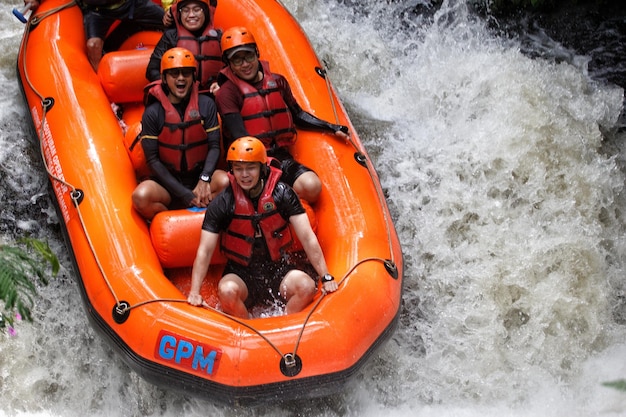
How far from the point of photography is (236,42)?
159 inches

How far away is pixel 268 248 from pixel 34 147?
2055mm

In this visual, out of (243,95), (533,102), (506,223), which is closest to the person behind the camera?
(243,95)

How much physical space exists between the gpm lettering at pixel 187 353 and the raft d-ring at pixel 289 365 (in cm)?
29

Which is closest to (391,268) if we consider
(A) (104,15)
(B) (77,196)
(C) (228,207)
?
(C) (228,207)

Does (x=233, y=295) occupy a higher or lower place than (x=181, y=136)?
lower

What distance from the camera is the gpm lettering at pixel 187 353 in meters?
3.54

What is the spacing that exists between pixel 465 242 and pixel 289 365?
1.71 metres

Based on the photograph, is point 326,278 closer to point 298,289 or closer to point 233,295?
point 298,289

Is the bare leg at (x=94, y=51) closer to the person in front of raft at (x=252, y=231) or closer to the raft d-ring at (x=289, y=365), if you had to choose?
the person in front of raft at (x=252, y=231)

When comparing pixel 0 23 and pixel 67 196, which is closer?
pixel 67 196

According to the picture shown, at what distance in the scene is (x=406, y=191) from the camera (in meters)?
5.08

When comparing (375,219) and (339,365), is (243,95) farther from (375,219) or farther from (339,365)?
(339,365)

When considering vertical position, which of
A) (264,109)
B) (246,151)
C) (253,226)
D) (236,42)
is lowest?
(253,226)

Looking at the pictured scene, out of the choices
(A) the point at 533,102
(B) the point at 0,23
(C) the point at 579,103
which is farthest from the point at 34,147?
(C) the point at 579,103
